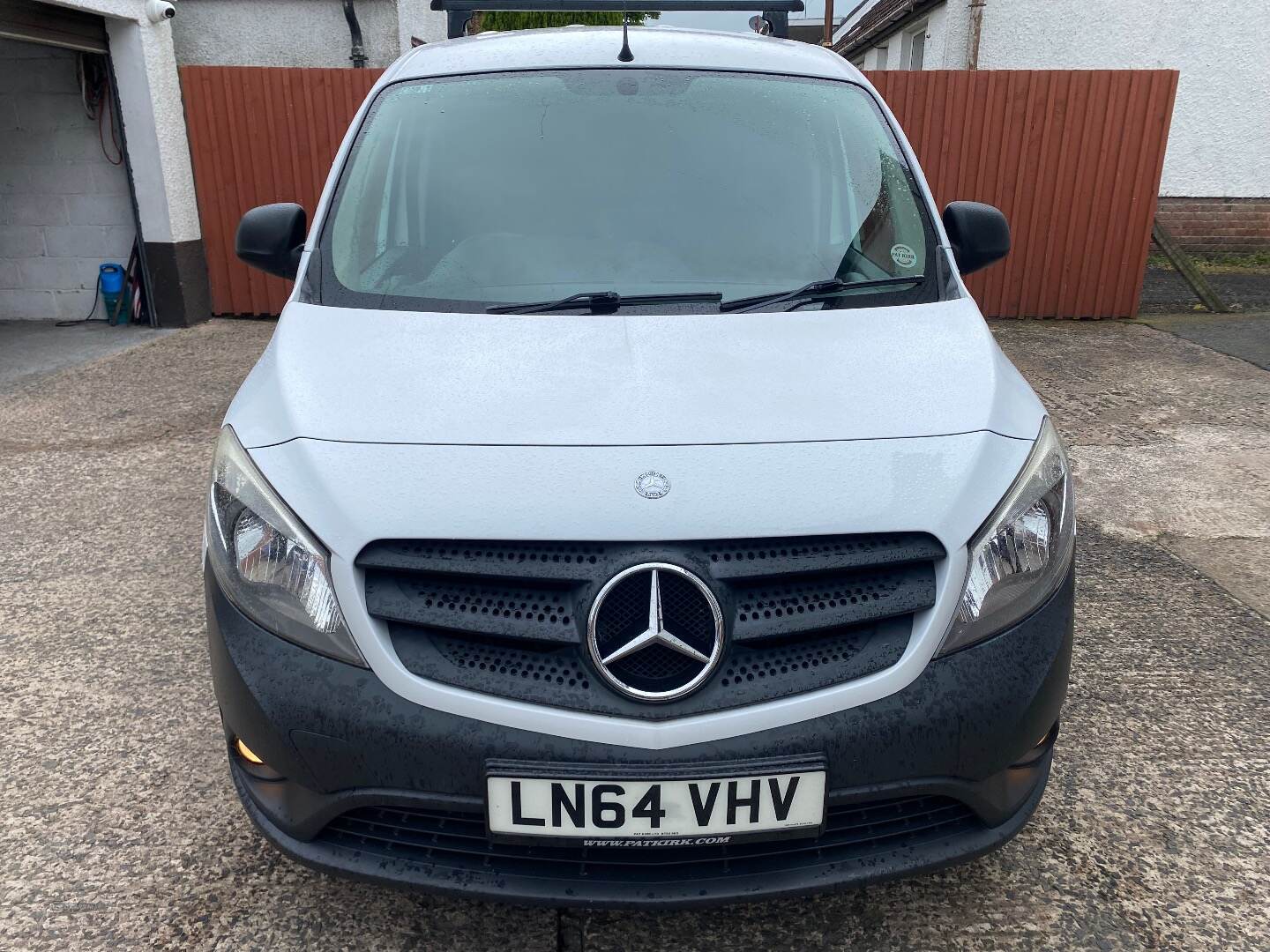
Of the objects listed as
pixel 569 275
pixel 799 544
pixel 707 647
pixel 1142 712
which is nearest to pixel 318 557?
pixel 707 647

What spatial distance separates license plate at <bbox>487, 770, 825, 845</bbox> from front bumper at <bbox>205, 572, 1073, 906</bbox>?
0.03 m

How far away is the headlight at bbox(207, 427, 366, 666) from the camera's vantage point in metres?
1.70

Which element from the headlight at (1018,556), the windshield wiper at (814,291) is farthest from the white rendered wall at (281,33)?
the headlight at (1018,556)

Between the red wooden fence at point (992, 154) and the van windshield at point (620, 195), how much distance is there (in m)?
6.16

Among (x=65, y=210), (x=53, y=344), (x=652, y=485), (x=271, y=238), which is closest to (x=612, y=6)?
(x=271, y=238)

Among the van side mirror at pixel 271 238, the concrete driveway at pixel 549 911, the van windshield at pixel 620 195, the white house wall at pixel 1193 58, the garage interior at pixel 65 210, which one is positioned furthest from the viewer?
the white house wall at pixel 1193 58

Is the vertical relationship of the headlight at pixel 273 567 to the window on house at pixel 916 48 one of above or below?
below

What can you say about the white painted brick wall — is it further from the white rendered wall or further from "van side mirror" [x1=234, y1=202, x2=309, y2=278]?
"van side mirror" [x1=234, y1=202, x2=309, y2=278]

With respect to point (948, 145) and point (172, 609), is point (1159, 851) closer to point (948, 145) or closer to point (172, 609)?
point (172, 609)

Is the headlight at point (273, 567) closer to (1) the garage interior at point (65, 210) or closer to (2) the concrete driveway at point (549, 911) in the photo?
(2) the concrete driveway at point (549, 911)

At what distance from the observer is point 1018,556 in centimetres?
180

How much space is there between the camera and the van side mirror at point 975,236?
2.82 m

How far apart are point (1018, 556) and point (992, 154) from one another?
25.4 ft

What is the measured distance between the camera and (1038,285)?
29.1 feet
